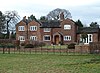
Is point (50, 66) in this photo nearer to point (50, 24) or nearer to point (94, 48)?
point (94, 48)

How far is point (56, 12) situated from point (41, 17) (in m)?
6.92

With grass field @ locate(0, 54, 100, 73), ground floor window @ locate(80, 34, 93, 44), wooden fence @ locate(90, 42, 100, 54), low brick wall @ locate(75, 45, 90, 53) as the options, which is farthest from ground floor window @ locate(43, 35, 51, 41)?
grass field @ locate(0, 54, 100, 73)

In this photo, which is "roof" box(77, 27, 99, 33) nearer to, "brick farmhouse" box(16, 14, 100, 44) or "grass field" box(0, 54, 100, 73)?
"brick farmhouse" box(16, 14, 100, 44)

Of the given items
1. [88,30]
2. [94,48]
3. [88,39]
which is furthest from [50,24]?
[94,48]

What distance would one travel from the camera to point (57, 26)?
3140 inches

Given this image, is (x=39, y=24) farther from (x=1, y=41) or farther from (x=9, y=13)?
(x=9, y=13)

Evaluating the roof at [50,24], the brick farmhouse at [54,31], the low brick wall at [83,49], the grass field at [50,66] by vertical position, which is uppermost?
the roof at [50,24]

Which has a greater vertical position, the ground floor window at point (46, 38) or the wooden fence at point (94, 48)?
the ground floor window at point (46, 38)

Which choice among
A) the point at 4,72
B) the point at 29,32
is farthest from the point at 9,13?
the point at 4,72

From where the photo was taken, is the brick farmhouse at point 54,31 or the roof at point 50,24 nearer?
the brick farmhouse at point 54,31

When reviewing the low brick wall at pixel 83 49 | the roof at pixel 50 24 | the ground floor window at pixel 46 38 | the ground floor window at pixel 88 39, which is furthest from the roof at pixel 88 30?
the low brick wall at pixel 83 49

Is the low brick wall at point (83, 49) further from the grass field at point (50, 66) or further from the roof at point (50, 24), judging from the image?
the roof at point (50, 24)

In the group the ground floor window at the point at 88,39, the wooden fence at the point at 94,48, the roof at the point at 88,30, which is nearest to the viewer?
the wooden fence at the point at 94,48

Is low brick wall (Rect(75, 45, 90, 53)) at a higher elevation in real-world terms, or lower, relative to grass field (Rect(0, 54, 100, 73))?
higher
